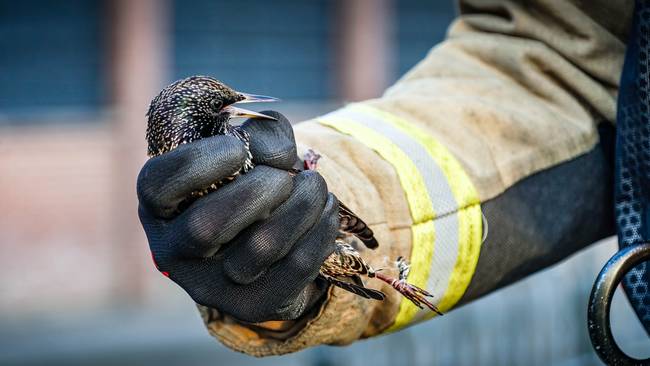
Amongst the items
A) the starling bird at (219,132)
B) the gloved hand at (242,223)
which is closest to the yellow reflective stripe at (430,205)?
the starling bird at (219,132)

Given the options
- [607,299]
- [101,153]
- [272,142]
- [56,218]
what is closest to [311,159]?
[272,142]

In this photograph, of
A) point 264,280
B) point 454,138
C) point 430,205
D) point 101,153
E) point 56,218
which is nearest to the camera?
point 264,280

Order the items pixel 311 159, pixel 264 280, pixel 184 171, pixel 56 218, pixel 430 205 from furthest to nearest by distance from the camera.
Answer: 1. pixel 56 218
2. pixel 430 205
3. pixel 311 159
4. pixel 264 280
5. pixel 184 171

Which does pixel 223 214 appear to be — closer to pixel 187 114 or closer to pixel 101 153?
pixel 187 114

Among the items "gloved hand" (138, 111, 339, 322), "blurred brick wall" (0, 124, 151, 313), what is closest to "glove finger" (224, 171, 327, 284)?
"gloved hand" (138, 111, 339, 322)

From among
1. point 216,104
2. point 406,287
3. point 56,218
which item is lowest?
point 56,218

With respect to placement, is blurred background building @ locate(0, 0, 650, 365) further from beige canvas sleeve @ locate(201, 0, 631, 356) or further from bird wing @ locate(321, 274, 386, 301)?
bird wing @ locate(321, 274, 386, 301)

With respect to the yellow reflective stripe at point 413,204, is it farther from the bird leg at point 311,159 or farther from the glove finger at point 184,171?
the glove finger at point 184,171
